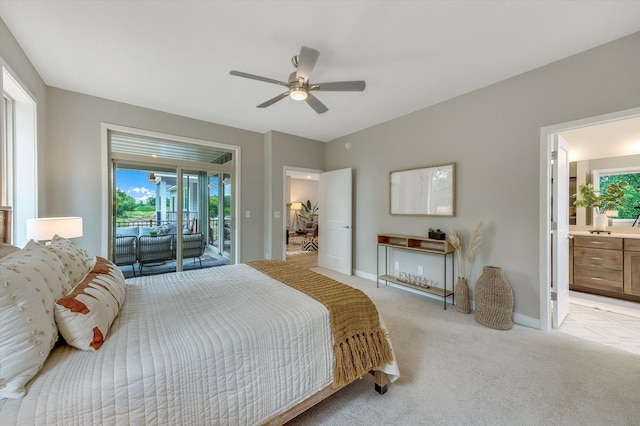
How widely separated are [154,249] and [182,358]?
349cm

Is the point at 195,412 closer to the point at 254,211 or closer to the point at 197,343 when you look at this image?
the point at 197,343

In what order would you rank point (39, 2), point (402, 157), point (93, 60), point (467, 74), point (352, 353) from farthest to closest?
point (402, 157) → point (467, 74) → point (93, 60) → point (39, 2) → point (352, 353)

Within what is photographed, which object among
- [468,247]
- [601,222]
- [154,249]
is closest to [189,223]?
[154,249]

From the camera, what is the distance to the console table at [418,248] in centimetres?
312

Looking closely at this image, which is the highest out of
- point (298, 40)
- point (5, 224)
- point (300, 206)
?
point (298, 40)

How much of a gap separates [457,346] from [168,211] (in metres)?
4.26

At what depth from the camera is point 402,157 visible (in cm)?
381

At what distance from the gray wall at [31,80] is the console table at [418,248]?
416cm

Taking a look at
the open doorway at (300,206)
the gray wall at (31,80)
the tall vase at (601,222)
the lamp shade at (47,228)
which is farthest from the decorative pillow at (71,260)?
the open doorway at (300,206)

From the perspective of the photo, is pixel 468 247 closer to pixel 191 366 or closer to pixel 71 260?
pixel 191 366

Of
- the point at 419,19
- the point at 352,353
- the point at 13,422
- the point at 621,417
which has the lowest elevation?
the point at 621,417

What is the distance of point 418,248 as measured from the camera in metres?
3.41

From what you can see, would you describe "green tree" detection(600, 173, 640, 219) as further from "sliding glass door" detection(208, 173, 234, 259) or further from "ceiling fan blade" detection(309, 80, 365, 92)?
"sliding glass door" detection(208, 173, 234, 259)

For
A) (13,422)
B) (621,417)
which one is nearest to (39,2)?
(13,422)
